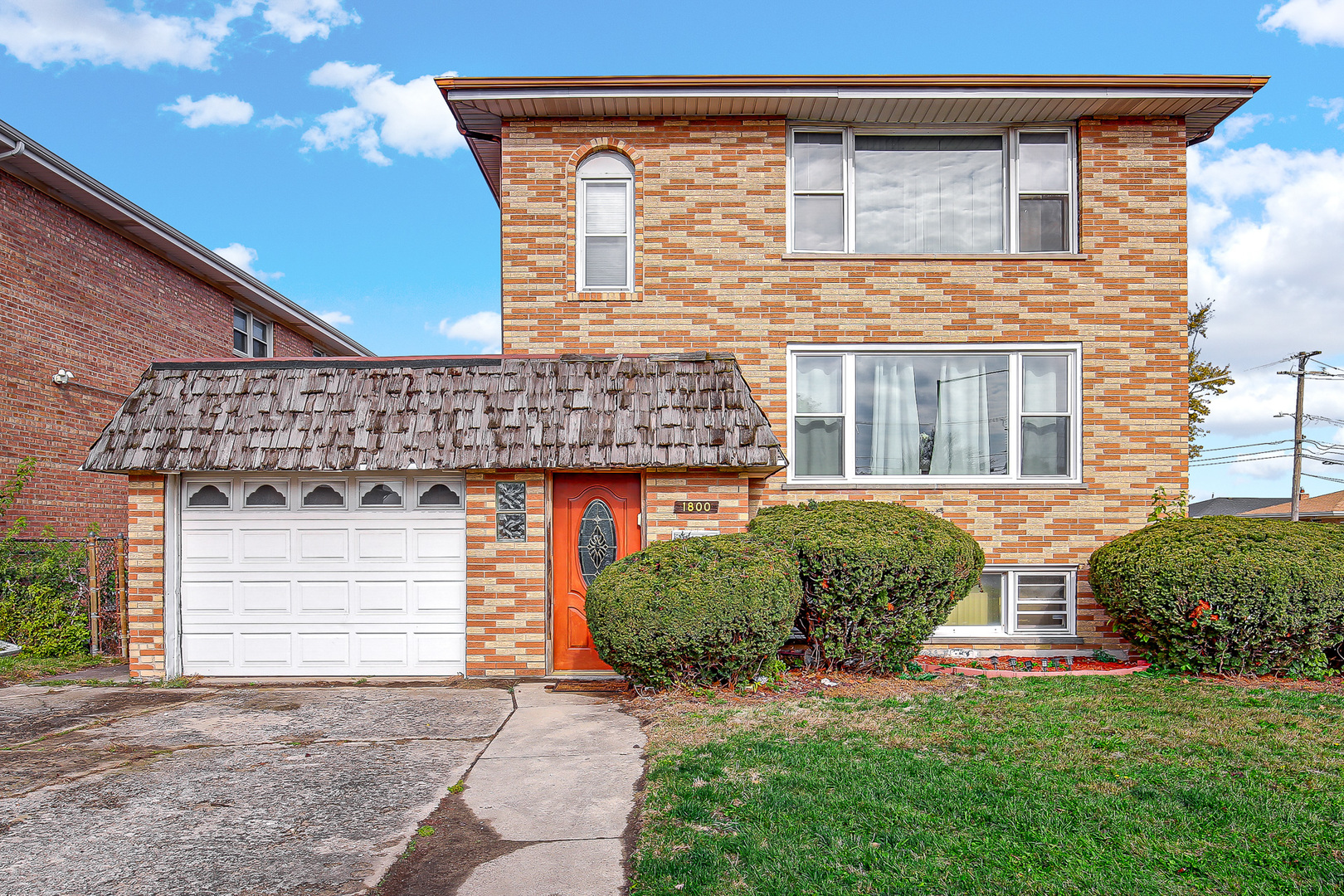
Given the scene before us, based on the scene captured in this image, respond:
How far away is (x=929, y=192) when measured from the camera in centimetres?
1073

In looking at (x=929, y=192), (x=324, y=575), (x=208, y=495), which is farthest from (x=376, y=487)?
(x=929, y=192)

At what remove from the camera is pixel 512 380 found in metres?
9.16

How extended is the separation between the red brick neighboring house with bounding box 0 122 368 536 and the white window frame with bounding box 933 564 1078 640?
12.6 m

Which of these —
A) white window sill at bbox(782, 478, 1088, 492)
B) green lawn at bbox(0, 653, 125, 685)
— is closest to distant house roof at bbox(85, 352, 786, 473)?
white window sill at bbox(782, 478, 1088, 492)

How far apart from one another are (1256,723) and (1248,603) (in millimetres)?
2046

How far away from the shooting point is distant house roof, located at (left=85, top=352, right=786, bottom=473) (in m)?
8.58

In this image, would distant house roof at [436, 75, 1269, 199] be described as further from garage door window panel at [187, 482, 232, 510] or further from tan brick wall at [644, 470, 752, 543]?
garage door window panel at [187, 482, 232, 510]

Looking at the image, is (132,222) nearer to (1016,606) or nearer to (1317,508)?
(1016,606)

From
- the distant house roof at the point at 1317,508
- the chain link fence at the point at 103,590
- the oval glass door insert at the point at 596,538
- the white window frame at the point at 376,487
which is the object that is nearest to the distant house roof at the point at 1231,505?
the distant house roof at the point at 1317,508

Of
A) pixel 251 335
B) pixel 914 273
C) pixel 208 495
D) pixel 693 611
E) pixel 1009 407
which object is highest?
pixel 251 335

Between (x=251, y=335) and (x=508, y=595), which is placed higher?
(x=251, y=335)

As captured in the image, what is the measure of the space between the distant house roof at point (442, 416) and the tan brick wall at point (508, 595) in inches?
22.5

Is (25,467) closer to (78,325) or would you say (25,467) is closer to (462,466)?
(78,325)

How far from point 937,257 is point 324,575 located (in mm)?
7981
